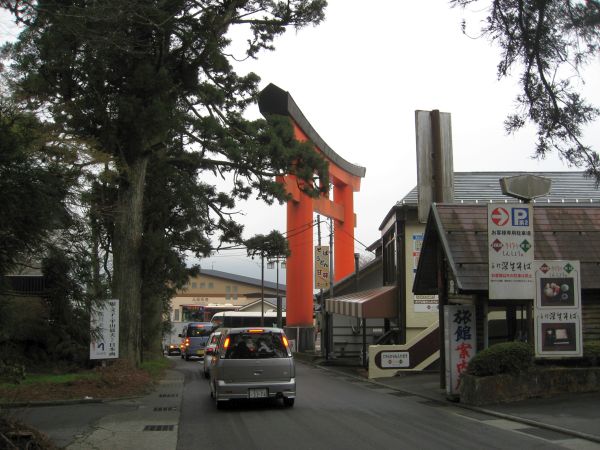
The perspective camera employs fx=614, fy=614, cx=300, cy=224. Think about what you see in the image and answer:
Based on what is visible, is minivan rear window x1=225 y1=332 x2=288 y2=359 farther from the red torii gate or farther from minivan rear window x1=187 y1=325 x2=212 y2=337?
minivan rear window x1=187 y1=325 x2=212 y2=337

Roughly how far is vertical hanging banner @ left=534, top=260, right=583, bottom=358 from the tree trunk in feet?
39.3

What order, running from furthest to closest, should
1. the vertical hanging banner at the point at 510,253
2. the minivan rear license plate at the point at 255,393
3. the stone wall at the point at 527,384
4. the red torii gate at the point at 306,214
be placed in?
the red torii gate at the point at 306,214 → the vertical hanging banner at the point at 510,253 → the stone wall at the point at 527,384 → the minivan rear license plate at the point at 255,393

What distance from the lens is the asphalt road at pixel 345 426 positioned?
9.27 metres

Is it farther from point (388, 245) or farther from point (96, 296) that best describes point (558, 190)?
point (96, 296)

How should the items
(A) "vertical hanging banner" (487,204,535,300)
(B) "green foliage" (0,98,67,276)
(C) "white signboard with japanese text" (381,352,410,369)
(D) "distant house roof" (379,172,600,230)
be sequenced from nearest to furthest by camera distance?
(B) "green foliage" (0,98,67,276), (A) "vertical hanging banner" (487,204,535,300), (C) "white signboard with japanese text" (381,352,410,369), (D) "distant house roof" (379,172,600,230)

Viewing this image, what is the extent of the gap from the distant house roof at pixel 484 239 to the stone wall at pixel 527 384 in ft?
7.39

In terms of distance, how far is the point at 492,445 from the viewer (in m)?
9.12

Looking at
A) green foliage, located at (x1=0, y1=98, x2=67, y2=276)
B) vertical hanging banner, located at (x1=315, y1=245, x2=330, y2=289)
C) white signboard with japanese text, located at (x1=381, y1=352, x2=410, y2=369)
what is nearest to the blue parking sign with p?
white signboard with japanese text, located at (x1=381, y1=352, x2=410, y2=369)

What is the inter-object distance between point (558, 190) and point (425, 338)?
1173 centimetres

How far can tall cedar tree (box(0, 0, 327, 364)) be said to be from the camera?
16766mm

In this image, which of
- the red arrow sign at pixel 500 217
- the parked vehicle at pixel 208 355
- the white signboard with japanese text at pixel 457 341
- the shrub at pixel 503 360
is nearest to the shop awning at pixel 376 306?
the parked vehicle at pixel 208 355

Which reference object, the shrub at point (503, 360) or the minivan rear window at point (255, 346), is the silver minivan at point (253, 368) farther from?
the shrub at point (503, 360)

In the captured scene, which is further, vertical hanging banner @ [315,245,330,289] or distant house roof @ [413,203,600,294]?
vertical hanging banner @ [315,245,330,289]

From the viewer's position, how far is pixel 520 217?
47.1 ft
